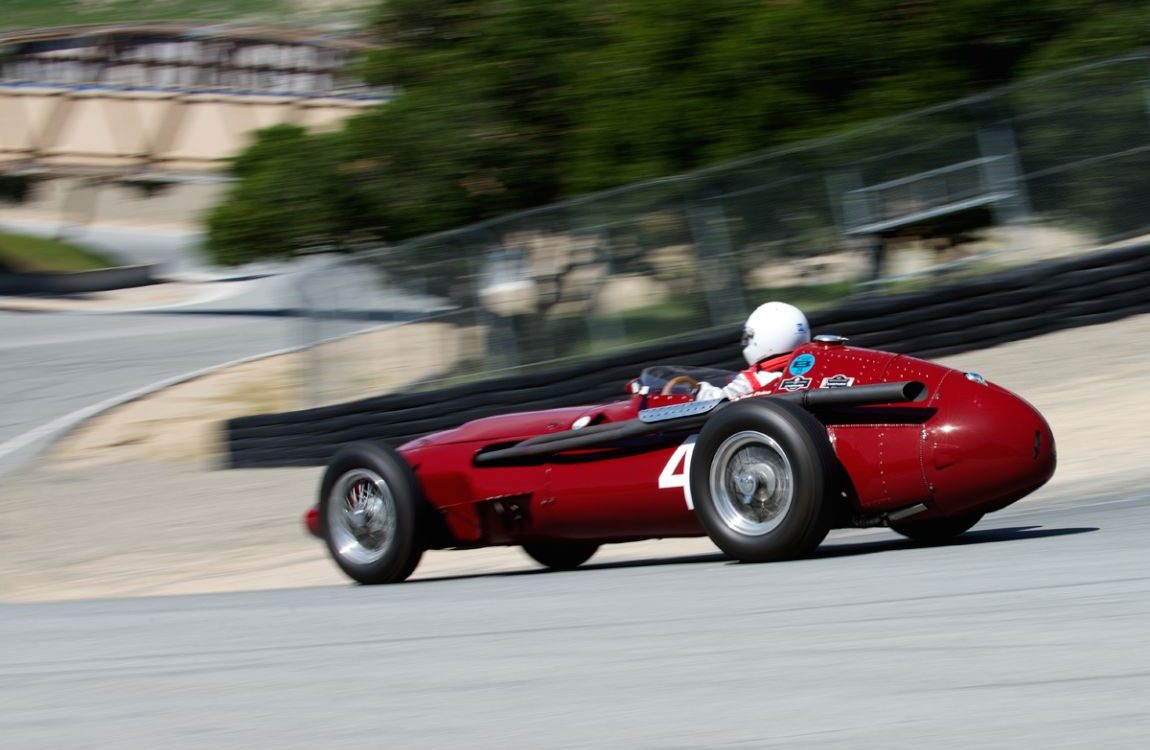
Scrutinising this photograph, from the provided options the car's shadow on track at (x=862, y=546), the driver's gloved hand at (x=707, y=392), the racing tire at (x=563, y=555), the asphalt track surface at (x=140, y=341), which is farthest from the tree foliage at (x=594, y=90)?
the driver's gloved hand at (x=707, y=392)

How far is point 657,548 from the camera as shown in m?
8.95

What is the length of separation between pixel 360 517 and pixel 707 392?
1845 mm

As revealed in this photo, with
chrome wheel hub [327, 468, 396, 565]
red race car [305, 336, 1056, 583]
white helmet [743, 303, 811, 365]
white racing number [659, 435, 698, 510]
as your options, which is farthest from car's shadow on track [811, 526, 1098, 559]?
chrome wheel hub [327, 468, 396, 565]

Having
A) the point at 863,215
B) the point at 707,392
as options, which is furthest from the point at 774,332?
the point at 863,215

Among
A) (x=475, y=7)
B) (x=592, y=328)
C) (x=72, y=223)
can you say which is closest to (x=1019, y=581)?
(x=592, y=328)

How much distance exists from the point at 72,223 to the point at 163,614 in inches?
1581

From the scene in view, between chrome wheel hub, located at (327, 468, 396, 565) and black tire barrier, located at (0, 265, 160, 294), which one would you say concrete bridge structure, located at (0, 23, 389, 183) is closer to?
black tire barrier, located at (0, 265, 160, 294)

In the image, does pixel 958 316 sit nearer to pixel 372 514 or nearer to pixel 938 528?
pixel 938 528

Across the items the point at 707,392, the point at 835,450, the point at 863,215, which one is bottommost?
the point at 835,450

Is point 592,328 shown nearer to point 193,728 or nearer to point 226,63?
point 193,728

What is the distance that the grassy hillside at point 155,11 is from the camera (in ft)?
208

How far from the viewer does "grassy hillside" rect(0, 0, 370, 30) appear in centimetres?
6325

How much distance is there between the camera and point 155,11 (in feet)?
228

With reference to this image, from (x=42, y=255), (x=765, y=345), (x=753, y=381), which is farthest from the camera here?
(x=42, y=255)
